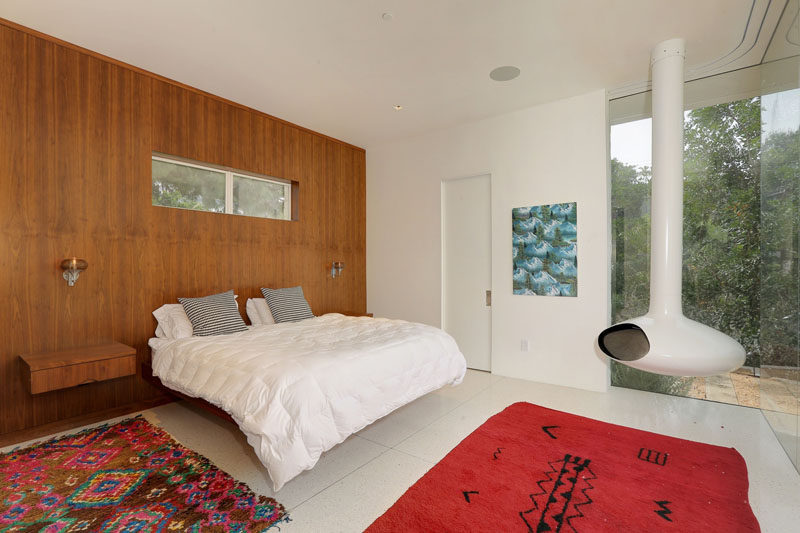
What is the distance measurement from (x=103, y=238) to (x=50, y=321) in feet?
2.35

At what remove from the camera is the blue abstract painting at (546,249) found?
3875 mm

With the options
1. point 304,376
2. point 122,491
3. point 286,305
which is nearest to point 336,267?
point 286,305

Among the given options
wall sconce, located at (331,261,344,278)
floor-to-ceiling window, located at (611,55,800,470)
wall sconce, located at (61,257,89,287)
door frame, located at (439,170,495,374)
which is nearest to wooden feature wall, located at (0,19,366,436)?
wall sconce, located at (61,257,89,287)

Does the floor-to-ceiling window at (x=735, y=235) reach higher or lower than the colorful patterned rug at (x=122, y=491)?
higher

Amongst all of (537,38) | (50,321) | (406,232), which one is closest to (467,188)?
(406,232)

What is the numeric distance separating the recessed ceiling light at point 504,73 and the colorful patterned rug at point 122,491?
3.55 meters

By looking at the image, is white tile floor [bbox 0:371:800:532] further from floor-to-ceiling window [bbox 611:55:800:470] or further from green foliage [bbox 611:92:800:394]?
green foliage [bbox 611:92:800:394]

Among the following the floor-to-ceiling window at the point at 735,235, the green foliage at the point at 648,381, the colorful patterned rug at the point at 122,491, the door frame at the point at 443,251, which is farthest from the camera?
the door frame at the point at 443,251

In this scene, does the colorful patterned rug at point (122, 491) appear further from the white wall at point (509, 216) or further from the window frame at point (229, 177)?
the white wall at point (509, 216)

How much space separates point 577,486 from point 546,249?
241cm

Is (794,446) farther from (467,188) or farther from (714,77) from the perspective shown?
(467,188)

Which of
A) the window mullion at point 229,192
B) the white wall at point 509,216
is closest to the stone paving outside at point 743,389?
the white wall at point 509,216

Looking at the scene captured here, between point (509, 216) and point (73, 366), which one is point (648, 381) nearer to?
point (509, 216)

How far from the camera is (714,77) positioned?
10.9 ft
